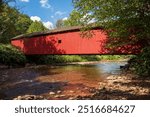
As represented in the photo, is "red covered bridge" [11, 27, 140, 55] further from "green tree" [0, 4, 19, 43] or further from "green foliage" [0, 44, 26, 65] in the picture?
"green tree" [0, 4, 19, 43]

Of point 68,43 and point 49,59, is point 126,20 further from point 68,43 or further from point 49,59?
point 49,59

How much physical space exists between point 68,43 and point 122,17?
914 cm

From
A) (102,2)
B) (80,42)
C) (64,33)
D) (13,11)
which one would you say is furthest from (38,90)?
(13,11)

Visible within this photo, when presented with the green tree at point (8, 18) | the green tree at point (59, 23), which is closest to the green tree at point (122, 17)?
the green tree at point (8, 18)

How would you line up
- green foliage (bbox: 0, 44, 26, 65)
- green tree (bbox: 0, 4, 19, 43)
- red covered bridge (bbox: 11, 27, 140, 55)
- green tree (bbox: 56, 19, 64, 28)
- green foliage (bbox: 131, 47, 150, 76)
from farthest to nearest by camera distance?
green tree (bbox: 56, 19, 64, 28) < green tree (bbox: 0, 4, 19, 43) < green foliage (bbox: 0, 44, 26, 65) < red covered bridge (bbox: 11, 27, 140, 55) < green foliage (bbox: 131, 47, 150, 76)

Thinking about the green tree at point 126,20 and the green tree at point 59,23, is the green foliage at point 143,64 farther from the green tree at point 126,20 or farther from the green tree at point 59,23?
the green tree at point 59,23

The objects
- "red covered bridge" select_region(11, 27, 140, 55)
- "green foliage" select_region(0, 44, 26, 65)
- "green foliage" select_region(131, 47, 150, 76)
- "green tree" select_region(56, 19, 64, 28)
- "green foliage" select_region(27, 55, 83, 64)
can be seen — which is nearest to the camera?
"green foliage" select_region(131, 47, 150, 76)

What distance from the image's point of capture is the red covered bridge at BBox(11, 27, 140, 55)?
21.2m

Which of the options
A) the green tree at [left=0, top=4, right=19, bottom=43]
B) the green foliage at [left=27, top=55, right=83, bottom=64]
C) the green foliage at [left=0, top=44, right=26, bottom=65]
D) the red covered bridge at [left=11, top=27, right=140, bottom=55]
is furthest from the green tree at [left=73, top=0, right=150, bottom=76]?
the green tree at [left=0, top=4, right=19, bottom=43]

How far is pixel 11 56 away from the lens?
2833cm

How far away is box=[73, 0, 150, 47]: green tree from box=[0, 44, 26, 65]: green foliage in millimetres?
10863

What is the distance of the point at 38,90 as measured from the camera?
12.1 meters

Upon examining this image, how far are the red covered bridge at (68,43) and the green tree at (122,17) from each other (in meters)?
1.32

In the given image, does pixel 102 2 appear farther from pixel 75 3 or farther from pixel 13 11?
pixel 13 11
